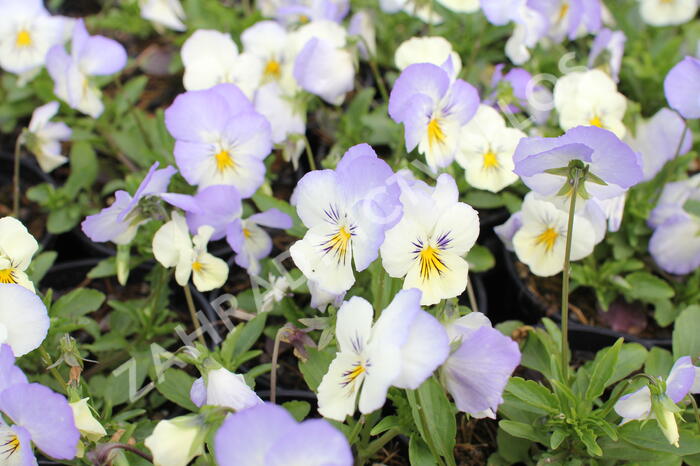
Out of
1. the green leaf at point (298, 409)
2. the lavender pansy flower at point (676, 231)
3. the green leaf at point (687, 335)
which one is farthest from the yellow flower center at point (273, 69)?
the green leaf at point (687, 335)

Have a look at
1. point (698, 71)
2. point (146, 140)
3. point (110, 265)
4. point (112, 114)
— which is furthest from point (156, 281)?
point (698, 71)

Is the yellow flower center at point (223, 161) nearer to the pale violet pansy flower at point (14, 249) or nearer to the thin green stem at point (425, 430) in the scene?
the pale violet pansy flower at point (14, 249)

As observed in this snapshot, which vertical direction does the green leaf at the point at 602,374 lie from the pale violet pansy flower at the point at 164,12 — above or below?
below

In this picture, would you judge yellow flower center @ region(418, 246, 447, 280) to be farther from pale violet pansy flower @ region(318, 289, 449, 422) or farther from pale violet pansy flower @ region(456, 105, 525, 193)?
pale violet pansy flower @ region(456, 105, 525, 193)

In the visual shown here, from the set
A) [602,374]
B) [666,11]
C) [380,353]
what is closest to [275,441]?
[380,353]

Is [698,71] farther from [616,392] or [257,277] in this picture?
[257,277]

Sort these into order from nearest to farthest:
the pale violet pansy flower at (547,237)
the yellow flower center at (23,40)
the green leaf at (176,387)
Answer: the green leaf at (176,387) < the pale violet pansy flower at (547,237) < the yellow flower center at (23,40)

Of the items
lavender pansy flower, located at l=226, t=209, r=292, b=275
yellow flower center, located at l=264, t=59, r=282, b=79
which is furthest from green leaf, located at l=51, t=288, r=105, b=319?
yellow flower center, located at l=264, t=59, r=282, b=79
